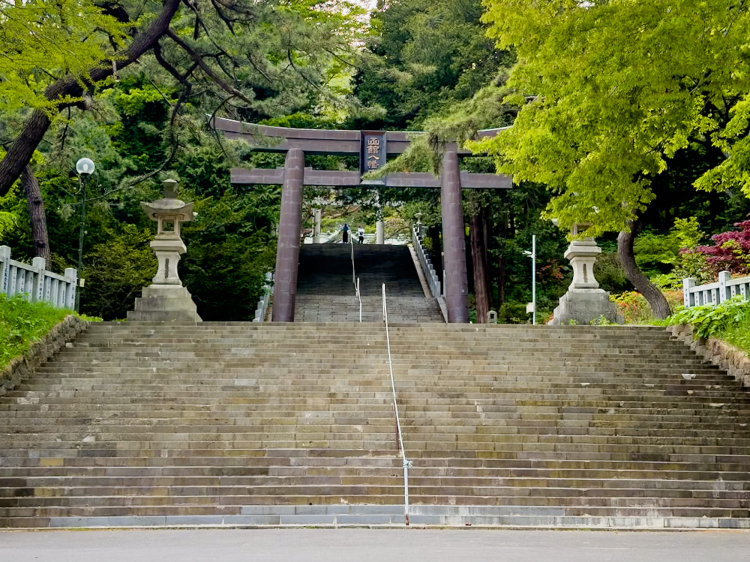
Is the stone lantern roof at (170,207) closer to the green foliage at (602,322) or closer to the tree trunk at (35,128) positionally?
the tree trunk at (35,128)

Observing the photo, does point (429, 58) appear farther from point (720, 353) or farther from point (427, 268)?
point (720, 353)

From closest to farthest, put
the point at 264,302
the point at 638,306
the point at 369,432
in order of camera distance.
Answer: the point at 369,432
the point at 638,306
the point at 264,302

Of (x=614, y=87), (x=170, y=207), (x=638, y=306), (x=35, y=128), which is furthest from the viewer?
(x=638, y=306)

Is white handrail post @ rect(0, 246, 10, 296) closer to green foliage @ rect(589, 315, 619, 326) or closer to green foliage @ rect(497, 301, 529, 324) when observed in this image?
green foliage @ rect(589, 315, 619, 326)

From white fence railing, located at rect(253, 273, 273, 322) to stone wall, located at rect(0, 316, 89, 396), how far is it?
28.2 feet

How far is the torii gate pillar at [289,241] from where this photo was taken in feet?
70.0

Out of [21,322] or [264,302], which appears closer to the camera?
[21,322]

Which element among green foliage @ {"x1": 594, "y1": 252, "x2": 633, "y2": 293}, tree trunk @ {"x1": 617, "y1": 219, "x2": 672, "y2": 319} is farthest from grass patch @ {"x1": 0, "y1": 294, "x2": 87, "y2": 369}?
green foliage @ {"x1": 594, "y1": 252, "x2": 633, "y2": 293}

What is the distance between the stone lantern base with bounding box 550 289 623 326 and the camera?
1766 cm

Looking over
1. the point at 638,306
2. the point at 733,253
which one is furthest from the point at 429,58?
the point at 733,253

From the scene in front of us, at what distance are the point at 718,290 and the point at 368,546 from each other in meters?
10.6

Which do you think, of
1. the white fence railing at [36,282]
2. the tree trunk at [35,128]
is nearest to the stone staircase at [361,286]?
the white fence railing at [36,282]

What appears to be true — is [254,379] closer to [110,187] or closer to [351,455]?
[351,455]

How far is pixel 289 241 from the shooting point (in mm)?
22250
